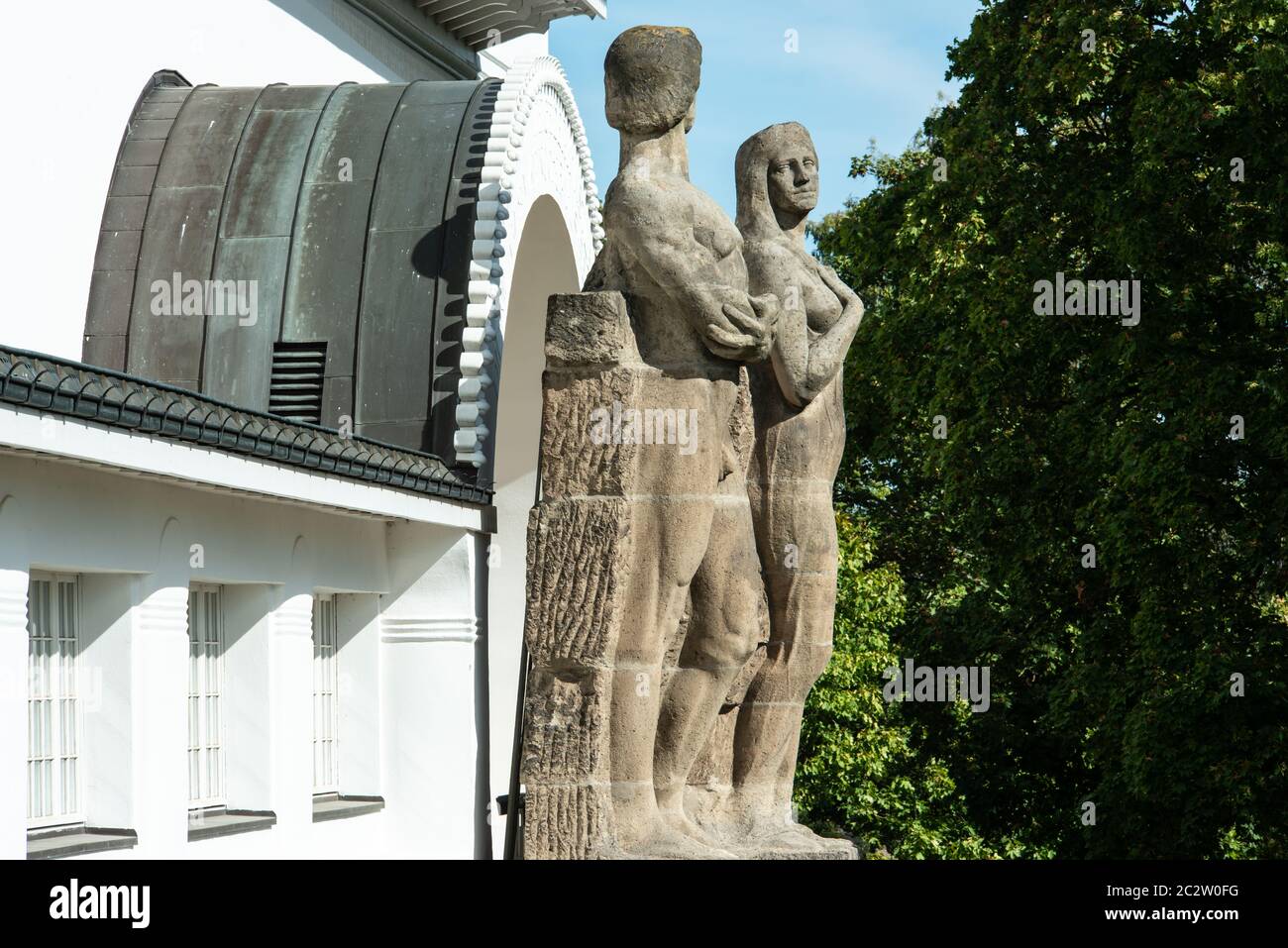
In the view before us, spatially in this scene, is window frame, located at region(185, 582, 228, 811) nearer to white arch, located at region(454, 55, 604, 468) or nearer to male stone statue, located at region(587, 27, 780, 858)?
white arch, located at region(454, 55, 604, 468)

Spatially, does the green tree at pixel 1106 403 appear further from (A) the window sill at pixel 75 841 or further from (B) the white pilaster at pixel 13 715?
(B) the white pilaster at pixel 13 715

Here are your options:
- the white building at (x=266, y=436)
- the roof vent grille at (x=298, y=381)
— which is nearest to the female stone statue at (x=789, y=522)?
the white building at (x=266, y=436)

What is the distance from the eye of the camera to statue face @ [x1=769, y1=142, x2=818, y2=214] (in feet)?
33.4

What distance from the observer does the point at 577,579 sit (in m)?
8.39

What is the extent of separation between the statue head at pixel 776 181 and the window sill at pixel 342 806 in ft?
15.6

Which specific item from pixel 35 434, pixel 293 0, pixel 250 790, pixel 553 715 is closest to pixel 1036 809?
pixel 293 0

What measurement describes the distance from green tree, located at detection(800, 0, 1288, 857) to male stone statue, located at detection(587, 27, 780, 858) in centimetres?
962

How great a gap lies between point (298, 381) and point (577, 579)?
17.7 feet

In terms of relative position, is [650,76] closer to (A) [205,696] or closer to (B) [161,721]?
(B) [161,721]

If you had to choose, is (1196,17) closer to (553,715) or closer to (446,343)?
(446,343)

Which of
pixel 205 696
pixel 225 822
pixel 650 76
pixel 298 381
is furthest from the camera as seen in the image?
pixel 298 381

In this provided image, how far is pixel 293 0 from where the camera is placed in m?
16.8

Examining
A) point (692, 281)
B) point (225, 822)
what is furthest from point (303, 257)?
point (692, 281)

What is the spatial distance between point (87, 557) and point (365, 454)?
2301 mm
